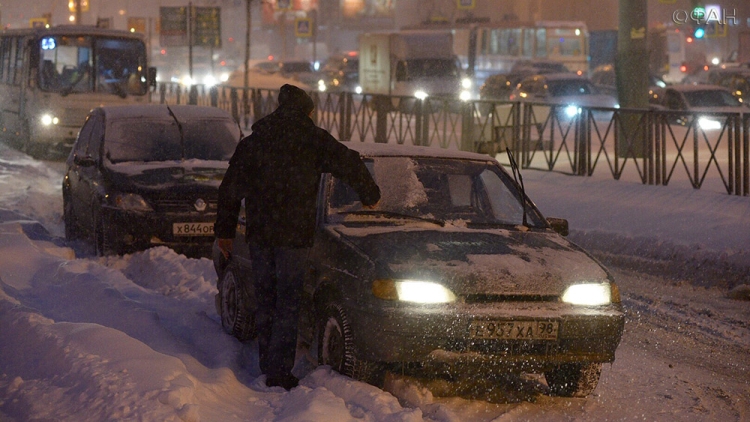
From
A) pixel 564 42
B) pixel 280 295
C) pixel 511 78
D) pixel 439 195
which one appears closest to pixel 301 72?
pixel 564 42

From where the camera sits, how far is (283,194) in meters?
5.23

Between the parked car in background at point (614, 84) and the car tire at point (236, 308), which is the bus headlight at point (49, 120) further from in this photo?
the car tire at point (236, 308)

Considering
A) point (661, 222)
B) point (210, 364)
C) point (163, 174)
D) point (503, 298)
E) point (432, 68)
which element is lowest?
point (661, 222)

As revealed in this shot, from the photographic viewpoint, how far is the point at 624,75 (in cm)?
1891

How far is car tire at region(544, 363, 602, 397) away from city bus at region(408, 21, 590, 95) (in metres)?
39.3

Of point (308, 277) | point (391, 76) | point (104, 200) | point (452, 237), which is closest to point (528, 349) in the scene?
point (452, 237)

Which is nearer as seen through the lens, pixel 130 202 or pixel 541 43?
pixel 130 202

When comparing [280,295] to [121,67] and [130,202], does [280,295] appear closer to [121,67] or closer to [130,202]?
[130,202]

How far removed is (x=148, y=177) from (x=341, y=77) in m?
39.2

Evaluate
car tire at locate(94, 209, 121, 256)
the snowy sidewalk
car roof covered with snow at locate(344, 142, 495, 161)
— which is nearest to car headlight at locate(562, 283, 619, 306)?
car roof covered with snow at locate(344, 142, 495, 161)

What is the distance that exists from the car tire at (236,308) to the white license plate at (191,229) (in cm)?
268

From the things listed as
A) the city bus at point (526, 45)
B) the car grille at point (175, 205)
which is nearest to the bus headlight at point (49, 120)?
the car grille at point (175, 205)

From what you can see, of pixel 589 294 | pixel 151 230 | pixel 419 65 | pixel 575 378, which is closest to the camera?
pixel 589 294

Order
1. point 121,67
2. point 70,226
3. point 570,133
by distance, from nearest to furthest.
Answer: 1. point 70,226
2. point 570,133
3. point 121,67
